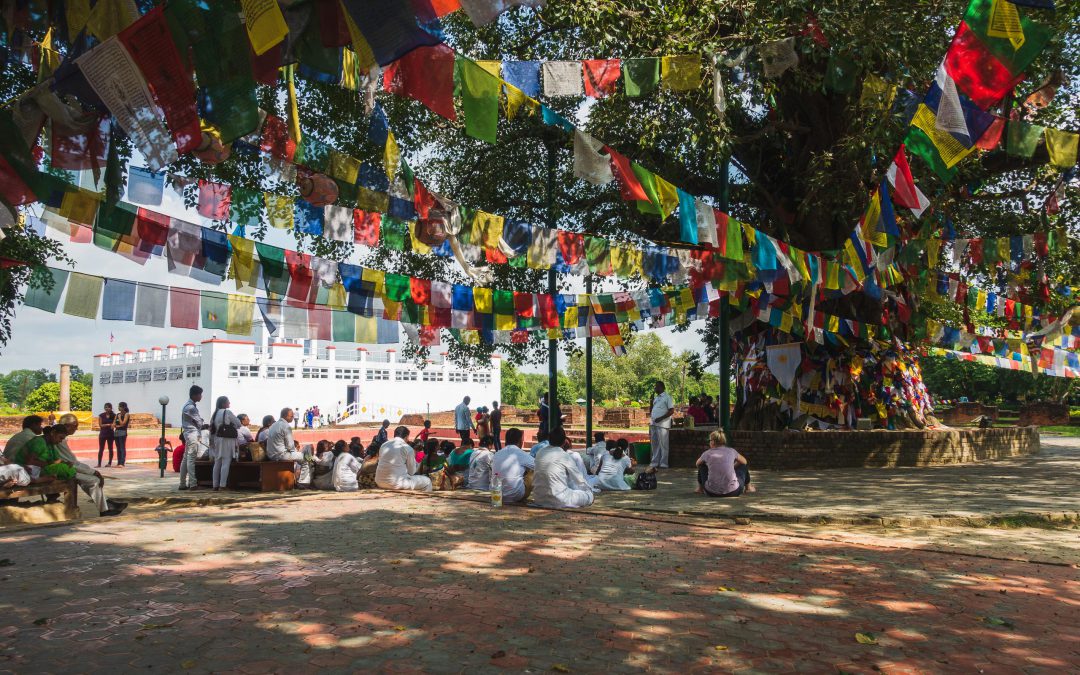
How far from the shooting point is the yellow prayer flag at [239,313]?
972 centimetres

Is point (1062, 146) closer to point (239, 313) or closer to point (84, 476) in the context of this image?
point (239, 313)

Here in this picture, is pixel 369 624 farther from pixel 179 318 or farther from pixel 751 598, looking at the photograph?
pixel 179 318

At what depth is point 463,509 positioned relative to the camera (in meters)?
9.33

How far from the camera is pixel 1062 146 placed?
961 centimetres

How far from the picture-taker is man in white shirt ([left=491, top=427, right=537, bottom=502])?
9695 mm

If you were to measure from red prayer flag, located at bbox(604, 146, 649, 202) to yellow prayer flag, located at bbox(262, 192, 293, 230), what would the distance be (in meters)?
3.63

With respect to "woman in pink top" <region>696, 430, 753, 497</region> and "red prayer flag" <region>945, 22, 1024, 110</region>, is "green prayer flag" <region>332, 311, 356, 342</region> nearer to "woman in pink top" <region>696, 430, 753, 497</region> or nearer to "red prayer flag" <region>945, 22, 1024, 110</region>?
"woman in pink top" <region>696, 430, 753, 497</region>

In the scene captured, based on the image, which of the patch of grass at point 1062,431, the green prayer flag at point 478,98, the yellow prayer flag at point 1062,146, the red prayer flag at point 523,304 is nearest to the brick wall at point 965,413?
the patch of grass at point 1062,431

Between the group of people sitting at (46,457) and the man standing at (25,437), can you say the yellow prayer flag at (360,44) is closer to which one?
the group of people sitting at (46,457)

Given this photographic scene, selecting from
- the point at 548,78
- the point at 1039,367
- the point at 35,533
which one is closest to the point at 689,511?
the point at 548,78

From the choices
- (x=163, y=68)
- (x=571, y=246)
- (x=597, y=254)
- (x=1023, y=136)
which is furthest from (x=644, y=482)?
(x=163, y=68)

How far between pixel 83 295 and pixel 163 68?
15.2 ft

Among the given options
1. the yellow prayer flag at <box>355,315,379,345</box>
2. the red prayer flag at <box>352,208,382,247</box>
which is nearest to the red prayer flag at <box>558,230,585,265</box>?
the red prayer flag at <box>352,208,382,247</box>

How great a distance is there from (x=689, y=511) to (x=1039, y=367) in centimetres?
1686
